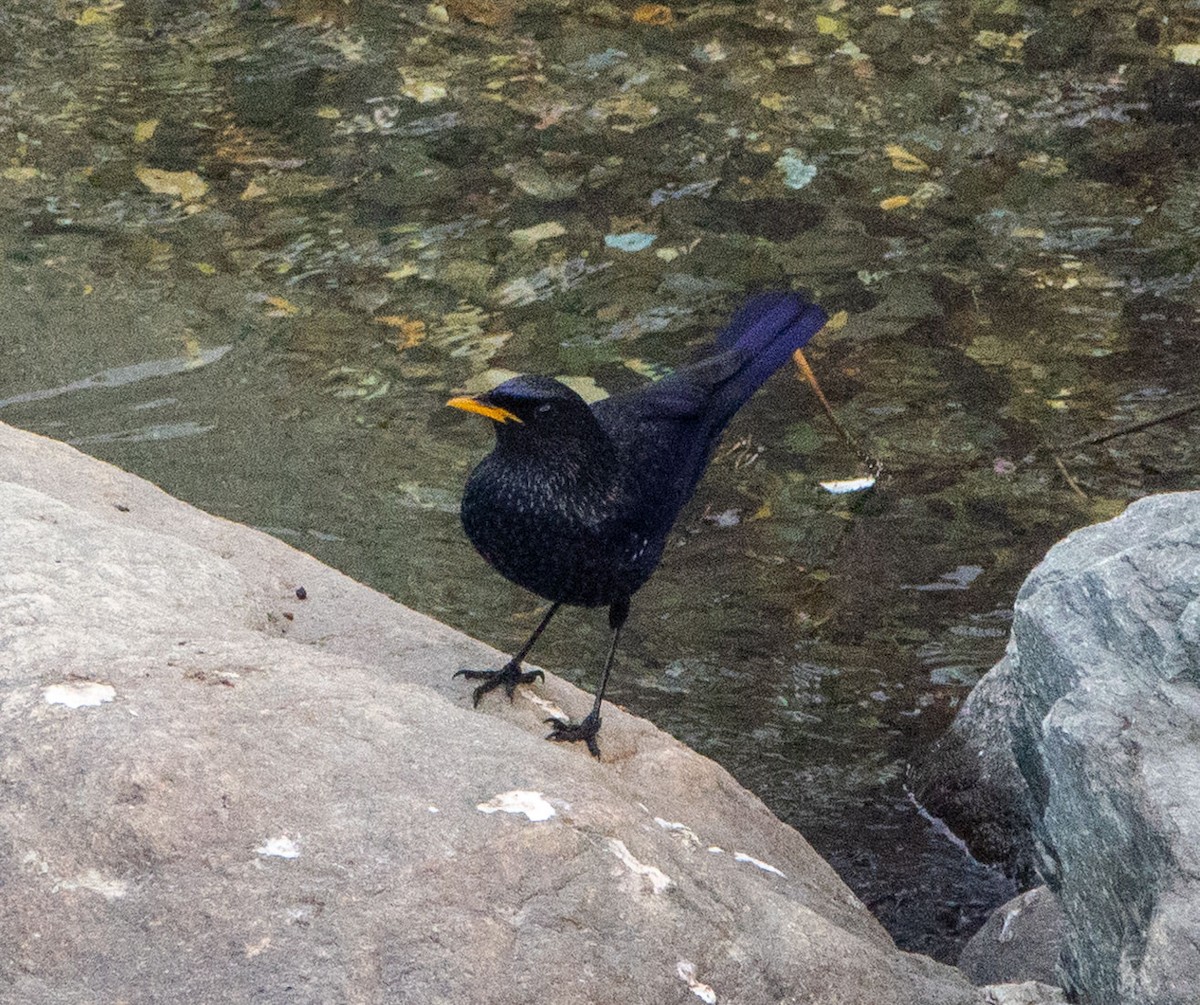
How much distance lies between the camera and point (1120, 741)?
2.72 metres

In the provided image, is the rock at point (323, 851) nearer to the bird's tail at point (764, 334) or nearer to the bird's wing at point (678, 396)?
the bird's wing at point (678, 396)

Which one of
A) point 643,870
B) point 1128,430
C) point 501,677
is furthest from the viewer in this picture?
point 1128,430

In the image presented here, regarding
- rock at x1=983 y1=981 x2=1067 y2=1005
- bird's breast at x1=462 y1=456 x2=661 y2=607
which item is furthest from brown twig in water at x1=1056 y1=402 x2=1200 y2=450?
rock at x1=983 y1=981 x2=1067 y2=1005

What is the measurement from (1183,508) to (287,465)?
417 centimetres

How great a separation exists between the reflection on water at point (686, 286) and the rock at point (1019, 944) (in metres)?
0.43

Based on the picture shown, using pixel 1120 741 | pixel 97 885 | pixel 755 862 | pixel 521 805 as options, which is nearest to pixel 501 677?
pixel 755 862

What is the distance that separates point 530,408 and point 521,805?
123cm

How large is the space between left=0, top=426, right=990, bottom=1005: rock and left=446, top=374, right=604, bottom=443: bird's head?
72cm

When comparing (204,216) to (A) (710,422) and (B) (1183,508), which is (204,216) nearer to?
(A) (710,422)

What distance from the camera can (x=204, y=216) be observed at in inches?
326

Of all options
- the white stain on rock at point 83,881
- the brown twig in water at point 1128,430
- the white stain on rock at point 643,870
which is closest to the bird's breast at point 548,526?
the white stain on rock at point 643,870

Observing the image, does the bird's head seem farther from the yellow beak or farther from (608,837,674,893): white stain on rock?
(608,837,674,893): white stain on rock

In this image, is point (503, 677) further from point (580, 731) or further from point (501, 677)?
point (580, 731)

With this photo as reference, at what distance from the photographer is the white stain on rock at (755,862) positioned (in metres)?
3.34
